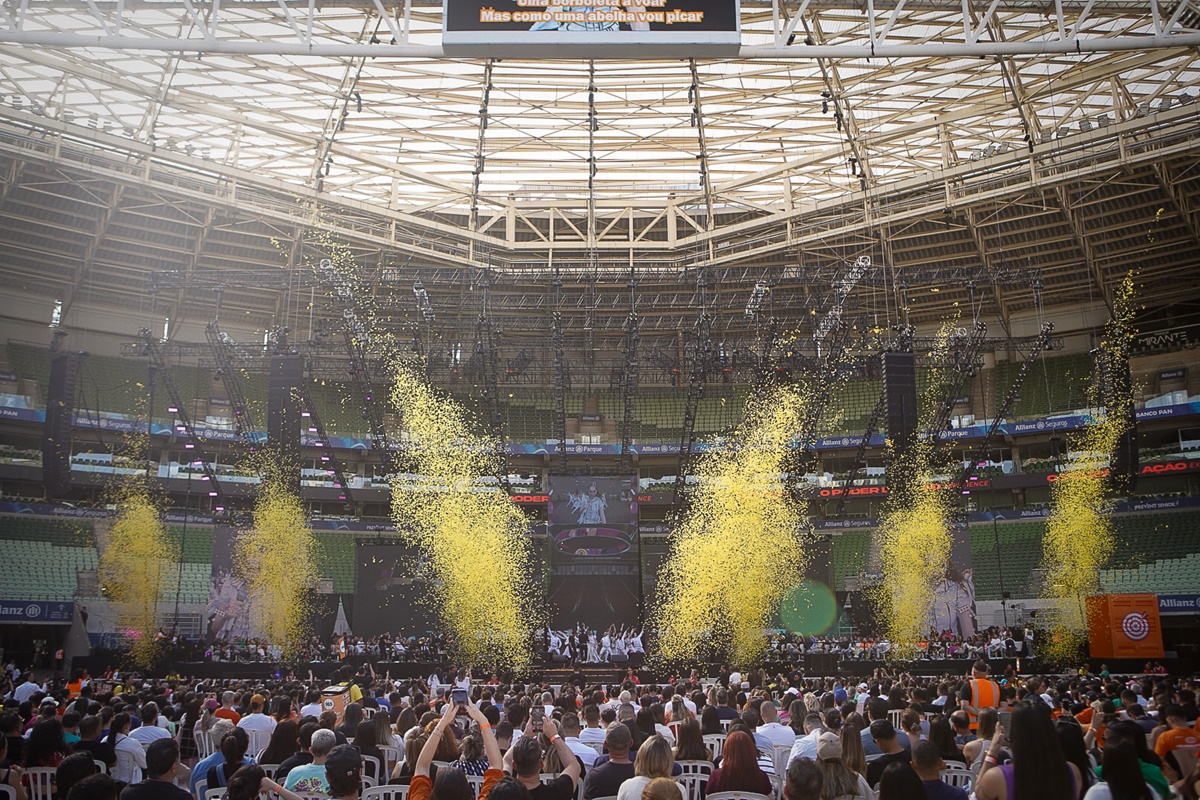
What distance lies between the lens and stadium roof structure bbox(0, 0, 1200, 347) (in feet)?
93.1

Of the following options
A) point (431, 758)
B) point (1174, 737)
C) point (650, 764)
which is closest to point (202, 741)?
point (431, 758)

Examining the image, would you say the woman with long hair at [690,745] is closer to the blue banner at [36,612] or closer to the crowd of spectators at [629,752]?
the crowd of spectators at [629,752]

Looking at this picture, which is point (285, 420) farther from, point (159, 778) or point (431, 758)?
point (431, 758)

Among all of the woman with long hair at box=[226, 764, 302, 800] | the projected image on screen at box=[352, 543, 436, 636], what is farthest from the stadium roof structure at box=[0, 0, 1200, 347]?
the woman with long hair at box=[226, 764, 302, 800]

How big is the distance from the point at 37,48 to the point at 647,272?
21.2 m

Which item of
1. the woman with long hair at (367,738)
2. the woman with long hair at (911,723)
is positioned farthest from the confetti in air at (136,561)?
the woman with long hair at (911,723)

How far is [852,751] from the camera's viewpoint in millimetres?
5637

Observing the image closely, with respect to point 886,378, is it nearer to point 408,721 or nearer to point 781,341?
point 781,341

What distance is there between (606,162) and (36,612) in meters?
24.2

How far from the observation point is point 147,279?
3828 centimetres

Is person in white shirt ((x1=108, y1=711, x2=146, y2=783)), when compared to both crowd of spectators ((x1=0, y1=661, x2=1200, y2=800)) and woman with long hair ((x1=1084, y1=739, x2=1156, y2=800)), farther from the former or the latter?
woman with long hair ((x1=1084, y1=739, x2=1156, y2=800))

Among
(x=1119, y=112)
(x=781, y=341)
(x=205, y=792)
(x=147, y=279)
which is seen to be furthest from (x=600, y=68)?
(x=205, y=792)

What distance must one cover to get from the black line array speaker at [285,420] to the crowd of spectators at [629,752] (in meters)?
14.7

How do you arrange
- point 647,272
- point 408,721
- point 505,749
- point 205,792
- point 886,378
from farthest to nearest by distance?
point 647,272, point 886,378, point 408,721, point 505,749, point 205,792
